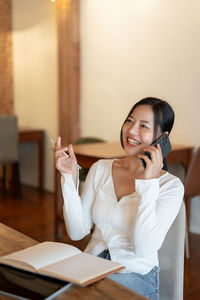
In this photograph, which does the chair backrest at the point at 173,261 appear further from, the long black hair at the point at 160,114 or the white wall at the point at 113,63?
the white wall at the point at 113,63

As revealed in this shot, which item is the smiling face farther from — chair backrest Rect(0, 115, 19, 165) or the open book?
chair backrest Rect(0, 115, 19, 165)

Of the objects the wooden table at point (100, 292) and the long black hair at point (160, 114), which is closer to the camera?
the wooden table at point (100, 292)

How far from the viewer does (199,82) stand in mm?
3621

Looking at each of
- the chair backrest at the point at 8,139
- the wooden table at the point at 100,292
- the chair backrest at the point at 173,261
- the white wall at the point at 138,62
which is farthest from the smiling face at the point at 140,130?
the chair backrest at the point at 8,139

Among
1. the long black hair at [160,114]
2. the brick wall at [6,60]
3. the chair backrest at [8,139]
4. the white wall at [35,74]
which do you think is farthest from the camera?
the brick wall at [6,60]

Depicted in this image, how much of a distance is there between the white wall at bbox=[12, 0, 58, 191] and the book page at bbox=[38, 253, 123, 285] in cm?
397

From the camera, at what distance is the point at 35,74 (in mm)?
5441

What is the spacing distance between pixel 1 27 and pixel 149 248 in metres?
5.00

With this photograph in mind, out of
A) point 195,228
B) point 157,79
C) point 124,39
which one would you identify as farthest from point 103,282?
point 124,39

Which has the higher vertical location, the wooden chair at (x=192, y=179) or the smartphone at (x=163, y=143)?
the smartphone at (x=163, y=143)

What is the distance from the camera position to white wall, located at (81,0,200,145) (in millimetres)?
3678

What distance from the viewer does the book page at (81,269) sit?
3.82 feet

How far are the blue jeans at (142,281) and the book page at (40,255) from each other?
24cm

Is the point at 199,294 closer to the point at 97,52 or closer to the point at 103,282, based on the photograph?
the point at 103,282
